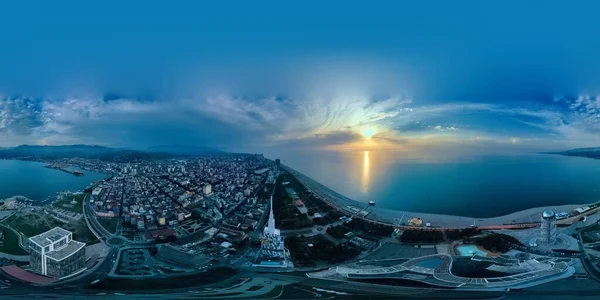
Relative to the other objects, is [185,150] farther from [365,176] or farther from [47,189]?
[365,176]

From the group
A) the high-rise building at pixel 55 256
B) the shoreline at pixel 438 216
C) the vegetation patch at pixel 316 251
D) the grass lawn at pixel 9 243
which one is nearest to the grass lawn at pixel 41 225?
the grass lawn at pixel 9 243

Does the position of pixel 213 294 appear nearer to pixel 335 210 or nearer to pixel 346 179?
pixel 335 210

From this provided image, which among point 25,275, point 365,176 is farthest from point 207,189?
point 365,176

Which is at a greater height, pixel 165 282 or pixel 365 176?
pixel 365 176

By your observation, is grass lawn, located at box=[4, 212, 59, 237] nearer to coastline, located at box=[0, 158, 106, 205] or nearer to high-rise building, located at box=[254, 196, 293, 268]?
coastline, located at box=[0, 158, 106, 205]

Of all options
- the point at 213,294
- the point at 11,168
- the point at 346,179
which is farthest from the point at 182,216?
the point at 11,168
